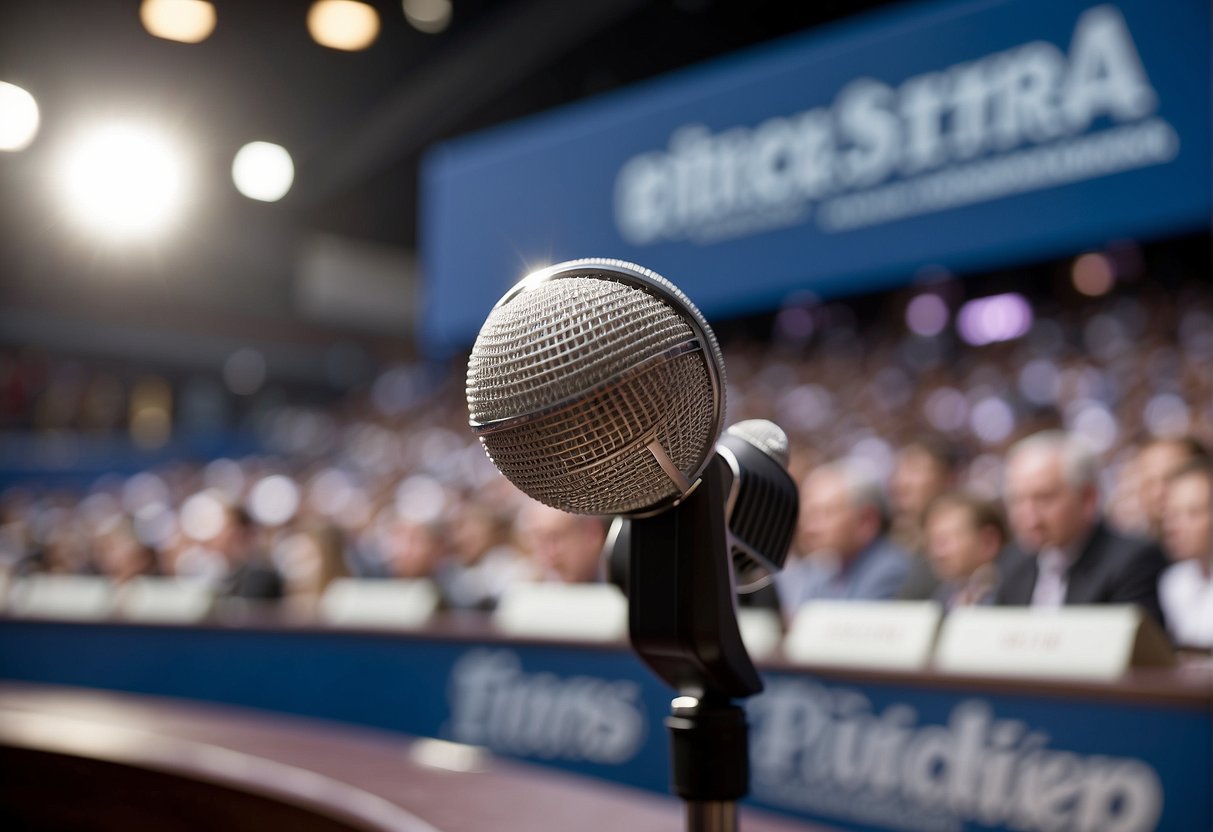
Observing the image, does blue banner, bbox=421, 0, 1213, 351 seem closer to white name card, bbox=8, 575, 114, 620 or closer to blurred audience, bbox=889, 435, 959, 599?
blurred audience, bbox=889, 435, 959, 599

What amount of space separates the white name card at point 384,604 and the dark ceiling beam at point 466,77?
Result: 8867 mm

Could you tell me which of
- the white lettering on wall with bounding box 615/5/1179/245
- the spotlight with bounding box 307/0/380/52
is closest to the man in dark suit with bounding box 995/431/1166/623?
Answer: the white lettering on wall with bounding box 615/5/1179/245

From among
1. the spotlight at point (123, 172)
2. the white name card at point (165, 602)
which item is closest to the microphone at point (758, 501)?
the white name card at point (165, 602)

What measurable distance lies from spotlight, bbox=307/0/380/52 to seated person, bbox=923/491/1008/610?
502cm

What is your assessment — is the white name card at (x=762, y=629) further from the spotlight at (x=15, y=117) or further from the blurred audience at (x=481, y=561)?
the spotlight at (x=15, y=117)

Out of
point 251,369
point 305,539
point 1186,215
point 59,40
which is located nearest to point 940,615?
point 1186,215

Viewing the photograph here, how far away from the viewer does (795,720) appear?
2.56 metres

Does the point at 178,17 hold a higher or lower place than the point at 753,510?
higher

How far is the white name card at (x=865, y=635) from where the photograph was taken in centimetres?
252

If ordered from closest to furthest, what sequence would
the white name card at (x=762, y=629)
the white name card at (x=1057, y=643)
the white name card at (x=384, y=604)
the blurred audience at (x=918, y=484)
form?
1. the white name card at (x=1057, y=643)
2. the white name card at (x=762, y=629)
3. the white name card at (x=384, y=604)
4. the blurred audience at (x=918, y=484)

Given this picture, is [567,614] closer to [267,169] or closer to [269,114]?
[267,169]

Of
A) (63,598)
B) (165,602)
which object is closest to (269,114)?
(63,598)

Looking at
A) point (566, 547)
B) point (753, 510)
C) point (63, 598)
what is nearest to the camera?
point (753, 510)

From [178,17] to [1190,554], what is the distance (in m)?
5.93
